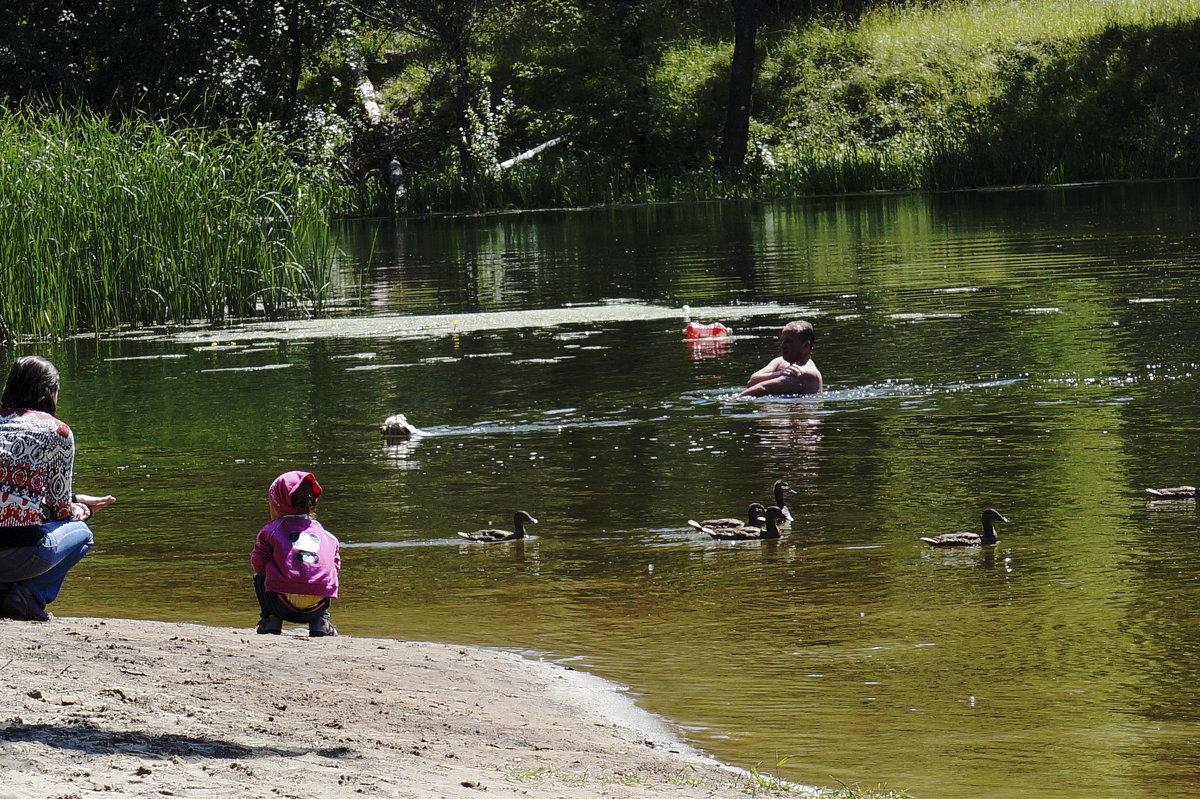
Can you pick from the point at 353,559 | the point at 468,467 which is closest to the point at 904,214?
the point at 468,467

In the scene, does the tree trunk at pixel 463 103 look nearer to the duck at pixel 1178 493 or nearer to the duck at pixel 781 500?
the duck at pixel 781 500

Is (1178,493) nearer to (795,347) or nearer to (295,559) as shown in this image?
(295,559)

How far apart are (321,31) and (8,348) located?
1236 inches

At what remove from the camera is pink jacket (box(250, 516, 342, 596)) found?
24.0ft

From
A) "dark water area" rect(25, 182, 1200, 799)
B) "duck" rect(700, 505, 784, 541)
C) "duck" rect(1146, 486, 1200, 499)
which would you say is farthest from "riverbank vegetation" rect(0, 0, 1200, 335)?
"duck" rect(1146, 486, 1200, 499)

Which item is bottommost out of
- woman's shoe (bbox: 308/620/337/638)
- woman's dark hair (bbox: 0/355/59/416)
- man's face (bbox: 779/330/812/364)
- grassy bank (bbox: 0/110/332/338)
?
woman's shoe (bbox: 308/620/337/638)

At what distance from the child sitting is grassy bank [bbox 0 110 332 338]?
13096mm

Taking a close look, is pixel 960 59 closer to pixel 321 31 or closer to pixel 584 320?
pixel 321 31

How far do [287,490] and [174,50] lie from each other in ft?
144

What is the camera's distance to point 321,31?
49469 millimetres

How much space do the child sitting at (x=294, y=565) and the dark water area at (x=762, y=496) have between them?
0.50 m

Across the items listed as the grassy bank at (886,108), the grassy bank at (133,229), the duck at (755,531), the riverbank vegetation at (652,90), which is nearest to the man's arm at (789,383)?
the duck at (755,531)

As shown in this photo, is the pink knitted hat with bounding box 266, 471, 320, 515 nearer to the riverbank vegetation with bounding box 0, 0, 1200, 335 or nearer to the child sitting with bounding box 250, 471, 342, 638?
the child sitting with bounding box 250, 471, 342, 638

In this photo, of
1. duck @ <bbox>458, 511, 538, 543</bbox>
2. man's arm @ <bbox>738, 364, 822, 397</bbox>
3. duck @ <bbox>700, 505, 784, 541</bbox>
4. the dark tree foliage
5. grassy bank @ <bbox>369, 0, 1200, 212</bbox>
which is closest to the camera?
duck @ <bbox>700, 505, 784, 541</bbox>
